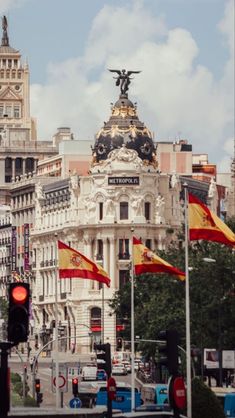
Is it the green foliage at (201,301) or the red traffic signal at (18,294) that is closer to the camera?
the red traffic signal at (18,294)

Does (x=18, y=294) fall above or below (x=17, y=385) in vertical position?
below

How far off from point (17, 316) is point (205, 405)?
2590cm

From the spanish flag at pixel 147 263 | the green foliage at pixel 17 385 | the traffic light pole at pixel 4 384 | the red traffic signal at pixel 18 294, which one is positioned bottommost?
the traffic light pole at pixel 4 384

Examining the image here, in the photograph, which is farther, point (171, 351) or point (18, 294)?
point (171, 351)

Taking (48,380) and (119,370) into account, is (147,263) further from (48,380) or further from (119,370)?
(48,380)

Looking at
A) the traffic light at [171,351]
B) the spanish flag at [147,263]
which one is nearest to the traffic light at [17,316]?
the traffic light at [171,351]

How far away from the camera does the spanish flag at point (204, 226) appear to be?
8688 centimetres

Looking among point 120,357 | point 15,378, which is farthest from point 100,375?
point 120,357

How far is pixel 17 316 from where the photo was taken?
1900 inches

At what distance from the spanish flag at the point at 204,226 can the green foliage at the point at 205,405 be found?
12534mm

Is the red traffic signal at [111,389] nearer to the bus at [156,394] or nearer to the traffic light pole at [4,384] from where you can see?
the traffic light pole at [4,384]

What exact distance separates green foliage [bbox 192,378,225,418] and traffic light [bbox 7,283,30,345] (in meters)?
24.4

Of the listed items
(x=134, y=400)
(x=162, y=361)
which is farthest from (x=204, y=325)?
(x=162, y=361)

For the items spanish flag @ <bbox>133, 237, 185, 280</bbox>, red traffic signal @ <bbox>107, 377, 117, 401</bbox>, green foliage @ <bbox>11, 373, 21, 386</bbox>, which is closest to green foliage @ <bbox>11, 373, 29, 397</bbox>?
green foliage @ <bbox>11, 373, 21, 386</bbox>
